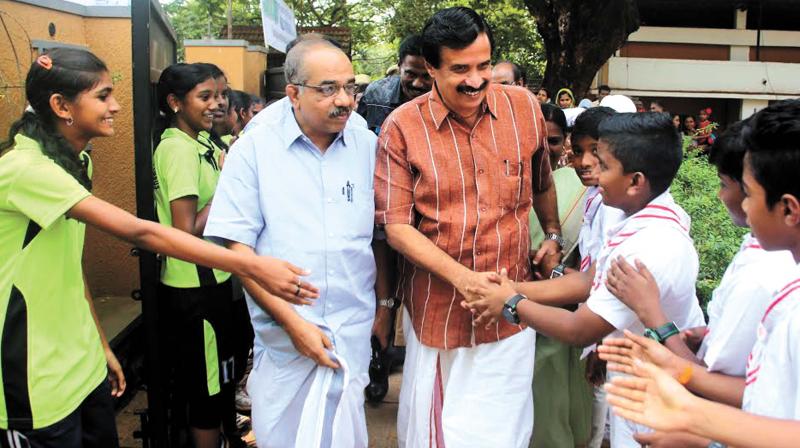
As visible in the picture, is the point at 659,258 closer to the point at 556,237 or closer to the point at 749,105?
the point at 556,237

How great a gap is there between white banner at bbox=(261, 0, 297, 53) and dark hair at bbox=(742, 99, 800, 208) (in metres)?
6.13

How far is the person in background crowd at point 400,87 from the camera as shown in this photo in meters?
3.82

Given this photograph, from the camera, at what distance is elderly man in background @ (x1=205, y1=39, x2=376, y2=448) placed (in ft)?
8.48

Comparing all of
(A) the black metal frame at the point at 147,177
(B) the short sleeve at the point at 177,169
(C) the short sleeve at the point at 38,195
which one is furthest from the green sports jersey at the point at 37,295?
(B) the short sleeve at the point at 177,169

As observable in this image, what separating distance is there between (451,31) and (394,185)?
0.60m

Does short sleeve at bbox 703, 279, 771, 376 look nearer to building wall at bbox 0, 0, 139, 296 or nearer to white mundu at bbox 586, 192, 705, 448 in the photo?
white mundu at bbox 586, 192, 705, 448

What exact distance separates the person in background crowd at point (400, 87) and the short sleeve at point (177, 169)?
121 centimetres

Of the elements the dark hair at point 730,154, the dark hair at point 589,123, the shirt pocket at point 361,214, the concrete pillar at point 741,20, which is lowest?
the shirt pocket at point 361,214

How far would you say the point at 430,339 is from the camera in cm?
285

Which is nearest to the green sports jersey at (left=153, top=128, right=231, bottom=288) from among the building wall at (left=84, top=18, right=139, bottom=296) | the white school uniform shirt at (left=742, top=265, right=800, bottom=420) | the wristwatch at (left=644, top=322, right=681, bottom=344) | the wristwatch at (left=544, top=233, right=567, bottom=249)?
the building wall at (left=84, top=18, right=139, bottom=296)

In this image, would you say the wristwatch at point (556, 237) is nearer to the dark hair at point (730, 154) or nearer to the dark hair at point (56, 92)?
the dark hair at point (730, 154)

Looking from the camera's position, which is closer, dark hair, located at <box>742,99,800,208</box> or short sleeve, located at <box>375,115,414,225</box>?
dark hair, located at <box>742,99,800,208</box>

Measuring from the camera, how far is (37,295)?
2.28 meters

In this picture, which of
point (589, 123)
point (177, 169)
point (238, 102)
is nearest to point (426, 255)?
point (589, 123)
